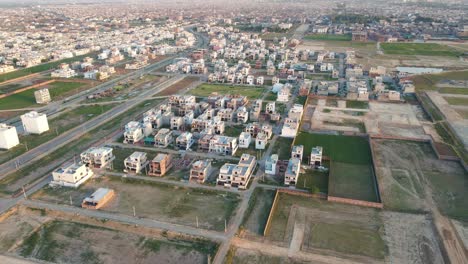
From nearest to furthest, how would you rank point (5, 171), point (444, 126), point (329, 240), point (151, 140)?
point (329, 240), point (5, 171), point (151, 140), point (444, 126)

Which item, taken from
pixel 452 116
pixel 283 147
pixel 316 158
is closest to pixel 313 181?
pixel 316 158

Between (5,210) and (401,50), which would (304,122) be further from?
(401,50)

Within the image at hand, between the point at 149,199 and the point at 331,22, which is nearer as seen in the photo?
the point at 149,199

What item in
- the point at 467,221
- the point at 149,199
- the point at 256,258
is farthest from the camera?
the point at 149,199

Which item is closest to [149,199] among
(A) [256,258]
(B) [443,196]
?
(A) [256,258]

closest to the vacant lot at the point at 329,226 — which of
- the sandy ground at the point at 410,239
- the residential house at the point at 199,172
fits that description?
the sandy ground at the point at 410,239

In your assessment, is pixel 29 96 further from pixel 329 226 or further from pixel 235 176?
pixel 329 226

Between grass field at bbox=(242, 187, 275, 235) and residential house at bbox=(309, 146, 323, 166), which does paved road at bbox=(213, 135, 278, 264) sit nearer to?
grass field at bbox=(242, 187, 275, 235)
